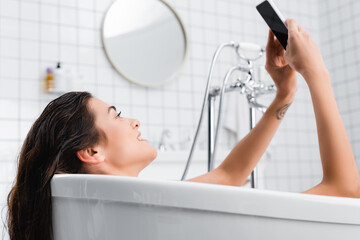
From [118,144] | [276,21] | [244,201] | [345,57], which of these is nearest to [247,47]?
[276,21]

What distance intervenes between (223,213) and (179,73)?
2097 mm

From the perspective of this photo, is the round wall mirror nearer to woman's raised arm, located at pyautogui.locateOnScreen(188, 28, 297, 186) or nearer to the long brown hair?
woman's raised arm, located at pyautogui.locateOnScreen(188, 28, 297, 186)

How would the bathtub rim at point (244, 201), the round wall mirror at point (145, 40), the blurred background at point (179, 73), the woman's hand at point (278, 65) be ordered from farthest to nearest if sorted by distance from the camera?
the round wall mirror at point (145, 40)
the blurred background at point (179, 73)
the woman's hand at point (278, 65)
the bathtub rim at point (244, 201)

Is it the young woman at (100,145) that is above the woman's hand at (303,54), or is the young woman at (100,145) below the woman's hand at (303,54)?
below

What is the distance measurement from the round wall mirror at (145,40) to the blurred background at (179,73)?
5 centimetres

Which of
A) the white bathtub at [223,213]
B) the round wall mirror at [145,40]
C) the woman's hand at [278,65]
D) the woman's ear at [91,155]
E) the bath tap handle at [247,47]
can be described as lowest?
the white bathtub at [223,213]

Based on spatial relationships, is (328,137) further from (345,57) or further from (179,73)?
(345,57)

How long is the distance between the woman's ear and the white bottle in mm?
1328

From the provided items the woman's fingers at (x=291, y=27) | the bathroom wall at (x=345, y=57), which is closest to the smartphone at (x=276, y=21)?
the woman's fingers at (x=291, y=27)

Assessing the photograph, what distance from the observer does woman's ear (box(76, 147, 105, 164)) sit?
41.0 inches

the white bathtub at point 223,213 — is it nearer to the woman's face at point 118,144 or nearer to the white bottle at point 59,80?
the woman's face at point 118,144

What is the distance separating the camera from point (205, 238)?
2.35 feet

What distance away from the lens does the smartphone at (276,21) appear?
3.60 ft

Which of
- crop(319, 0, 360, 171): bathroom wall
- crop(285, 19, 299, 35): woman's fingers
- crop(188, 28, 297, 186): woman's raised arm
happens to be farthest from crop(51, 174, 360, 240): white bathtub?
crop(319, 0, 360, 171): bathroom wall
